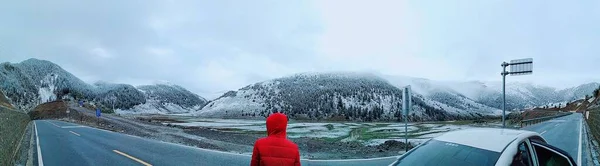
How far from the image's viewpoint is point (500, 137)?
478 cm

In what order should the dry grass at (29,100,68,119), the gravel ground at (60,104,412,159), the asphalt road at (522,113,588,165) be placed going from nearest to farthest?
the gravel ground at (60,104,412,159) → the asphalt road at (522,113,588,165) → the dry grass at (29,100,68,119)

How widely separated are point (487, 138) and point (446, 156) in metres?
0.66

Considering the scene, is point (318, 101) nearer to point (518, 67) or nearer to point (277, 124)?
point (518, 67)

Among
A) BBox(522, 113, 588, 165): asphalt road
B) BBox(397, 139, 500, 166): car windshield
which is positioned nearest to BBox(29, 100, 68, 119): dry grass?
BBox(522, 113, 588, 165): asphalt road

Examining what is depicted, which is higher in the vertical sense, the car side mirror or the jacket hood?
the jacket hood

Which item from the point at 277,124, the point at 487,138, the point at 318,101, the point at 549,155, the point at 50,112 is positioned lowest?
the point at 50,112

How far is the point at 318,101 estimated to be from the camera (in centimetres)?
11112

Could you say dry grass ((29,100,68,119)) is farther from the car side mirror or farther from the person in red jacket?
the car side mirror

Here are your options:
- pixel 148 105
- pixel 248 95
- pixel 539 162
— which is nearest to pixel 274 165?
pixel 539 162

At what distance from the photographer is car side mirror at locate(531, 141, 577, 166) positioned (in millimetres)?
5031

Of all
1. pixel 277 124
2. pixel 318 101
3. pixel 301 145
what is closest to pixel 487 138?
pixel 277 124

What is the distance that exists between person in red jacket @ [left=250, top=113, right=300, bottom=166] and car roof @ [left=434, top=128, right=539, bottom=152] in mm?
2414

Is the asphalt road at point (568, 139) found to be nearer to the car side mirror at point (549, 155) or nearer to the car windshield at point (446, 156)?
the car side mirror at point (549, 155)

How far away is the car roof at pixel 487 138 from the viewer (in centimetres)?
445
